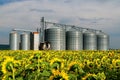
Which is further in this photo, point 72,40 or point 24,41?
point 24,41

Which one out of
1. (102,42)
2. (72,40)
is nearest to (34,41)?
(72,40)

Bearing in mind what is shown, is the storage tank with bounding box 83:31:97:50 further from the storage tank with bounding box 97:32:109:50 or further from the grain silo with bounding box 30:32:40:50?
the grain silo with bounding box 30:32:40:50

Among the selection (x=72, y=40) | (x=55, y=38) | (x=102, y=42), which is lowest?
(x=102, y=42)

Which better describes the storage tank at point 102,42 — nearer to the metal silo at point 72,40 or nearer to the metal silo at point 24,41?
the metal silo at point 72,40

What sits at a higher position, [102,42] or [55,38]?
[55,38]

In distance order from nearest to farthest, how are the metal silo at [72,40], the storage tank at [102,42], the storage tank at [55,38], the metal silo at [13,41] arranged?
1. the storage tank at [55,38]
2. the metal silo at [72,40]
3. the storage tank at [102,42]
4. the metal silo at [13,41]

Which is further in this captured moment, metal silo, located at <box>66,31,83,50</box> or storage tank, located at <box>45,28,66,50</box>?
metal silo, located at <box>66,31,83,50</box>

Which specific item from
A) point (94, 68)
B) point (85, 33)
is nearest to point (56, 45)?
point (85, 33)

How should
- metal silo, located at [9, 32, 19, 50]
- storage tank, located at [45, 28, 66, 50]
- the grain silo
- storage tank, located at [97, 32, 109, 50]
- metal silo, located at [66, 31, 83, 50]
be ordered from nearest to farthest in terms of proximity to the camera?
storage tank, located at [45, 28, 66, 50] < metal silo, located at [66, 31, 83, 50] < the grain silo < storage tank, located at [97, 32, 109, 50] < metal silo, located at [9, 32, 19, 50]

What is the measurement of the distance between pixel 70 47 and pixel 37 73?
63245mm

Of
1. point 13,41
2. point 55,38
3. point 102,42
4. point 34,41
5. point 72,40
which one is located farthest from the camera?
point 13,41

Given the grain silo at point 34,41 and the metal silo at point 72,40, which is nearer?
the metal silo at point 72,40

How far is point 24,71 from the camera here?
5.07m

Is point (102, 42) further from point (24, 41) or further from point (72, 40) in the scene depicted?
point (24, 41)
